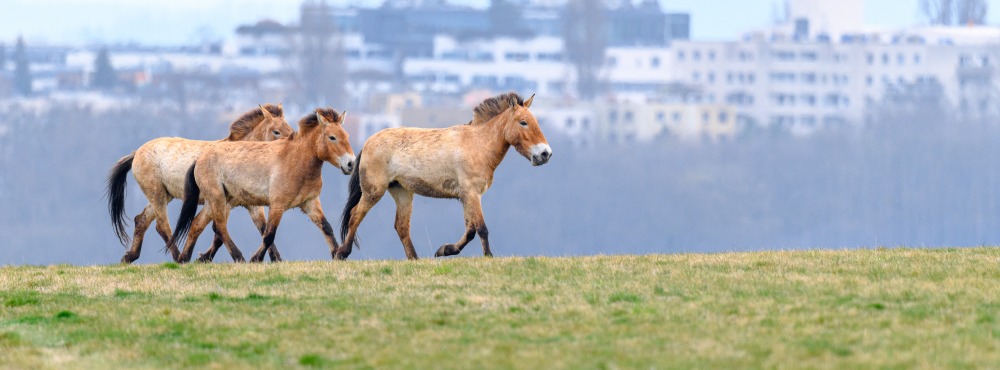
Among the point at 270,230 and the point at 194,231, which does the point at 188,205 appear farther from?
the point at 270,230

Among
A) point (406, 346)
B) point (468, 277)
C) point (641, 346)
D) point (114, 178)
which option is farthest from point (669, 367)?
point (114, 178)

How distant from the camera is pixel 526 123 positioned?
27062mm

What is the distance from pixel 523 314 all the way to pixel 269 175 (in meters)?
8.91

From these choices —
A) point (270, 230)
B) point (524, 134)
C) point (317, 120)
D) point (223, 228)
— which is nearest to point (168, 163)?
point (223, 228)

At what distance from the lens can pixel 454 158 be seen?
87.8 ft

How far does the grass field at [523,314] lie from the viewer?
16266mm

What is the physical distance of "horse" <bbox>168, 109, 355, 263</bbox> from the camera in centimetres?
2684

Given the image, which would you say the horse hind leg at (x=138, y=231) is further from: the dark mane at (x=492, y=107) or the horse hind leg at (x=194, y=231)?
the dark mane at (x=492, y=107)

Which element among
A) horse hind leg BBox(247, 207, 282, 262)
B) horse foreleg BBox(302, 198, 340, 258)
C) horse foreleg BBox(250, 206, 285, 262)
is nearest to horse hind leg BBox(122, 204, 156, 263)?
horse hind leg BBox(247, 207, 282, 262)

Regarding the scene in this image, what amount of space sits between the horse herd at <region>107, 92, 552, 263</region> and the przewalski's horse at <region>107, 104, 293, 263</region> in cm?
14

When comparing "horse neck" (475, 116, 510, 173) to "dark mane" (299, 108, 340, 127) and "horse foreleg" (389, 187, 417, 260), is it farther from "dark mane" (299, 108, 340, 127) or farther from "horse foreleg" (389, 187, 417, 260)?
"dark mane" (299, 108, 340, 127)

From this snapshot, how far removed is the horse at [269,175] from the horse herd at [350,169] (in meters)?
0.01

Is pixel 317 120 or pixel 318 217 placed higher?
pixel 317 120

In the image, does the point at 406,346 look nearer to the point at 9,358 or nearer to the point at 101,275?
the point at 9,358
